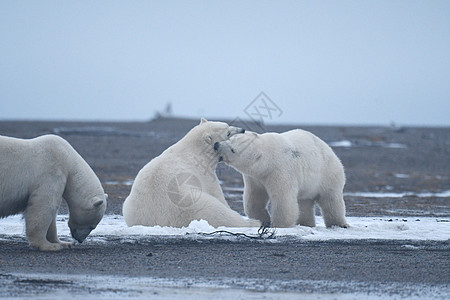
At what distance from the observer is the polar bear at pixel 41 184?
6.96 metres

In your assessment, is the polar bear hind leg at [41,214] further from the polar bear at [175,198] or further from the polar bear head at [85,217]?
the polar bear at [175,198]

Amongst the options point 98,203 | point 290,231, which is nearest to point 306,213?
point 290,231

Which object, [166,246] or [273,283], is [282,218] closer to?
[166,246]

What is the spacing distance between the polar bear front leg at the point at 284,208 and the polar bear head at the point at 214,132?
0.94m

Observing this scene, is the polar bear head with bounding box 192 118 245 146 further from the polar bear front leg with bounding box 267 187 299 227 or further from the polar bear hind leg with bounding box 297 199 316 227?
the polar bear hind leg with bounding box 297 199 316 227

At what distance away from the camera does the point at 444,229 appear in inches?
358

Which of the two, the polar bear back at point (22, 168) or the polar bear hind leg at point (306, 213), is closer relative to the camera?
the polar bear back at point (22, 168)

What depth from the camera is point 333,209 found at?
365 inches

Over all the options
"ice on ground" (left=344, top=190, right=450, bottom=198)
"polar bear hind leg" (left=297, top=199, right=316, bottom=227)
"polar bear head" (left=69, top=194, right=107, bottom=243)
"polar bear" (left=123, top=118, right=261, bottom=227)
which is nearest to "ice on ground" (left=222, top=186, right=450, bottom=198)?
"ice on ground" (left=344, top=190, right=450, bottom=198)

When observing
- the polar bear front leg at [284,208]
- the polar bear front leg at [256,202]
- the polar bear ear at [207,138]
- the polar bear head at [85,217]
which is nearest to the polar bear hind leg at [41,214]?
the polar bear head at [85,217]

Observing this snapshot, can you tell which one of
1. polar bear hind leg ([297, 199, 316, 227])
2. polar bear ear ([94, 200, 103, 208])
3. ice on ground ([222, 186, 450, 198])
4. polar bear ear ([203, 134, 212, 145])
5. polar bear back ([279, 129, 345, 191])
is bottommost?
ice on ground ([222, 186, 450, 198])

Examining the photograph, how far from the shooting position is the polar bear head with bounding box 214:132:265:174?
28.8 feet

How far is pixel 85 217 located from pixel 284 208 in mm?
2524

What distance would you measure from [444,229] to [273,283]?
4279mm
